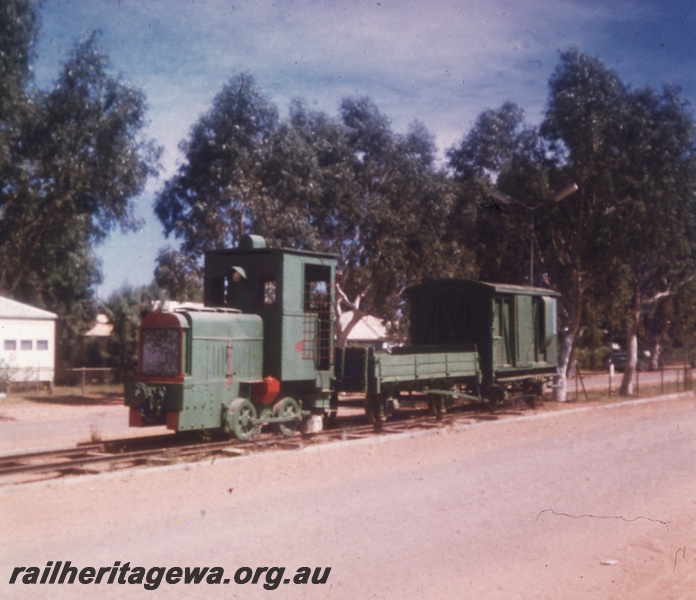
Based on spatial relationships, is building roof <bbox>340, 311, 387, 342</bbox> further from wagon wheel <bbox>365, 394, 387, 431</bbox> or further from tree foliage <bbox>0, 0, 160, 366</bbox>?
wagon wheel <bbox>365, 394, 387, 431</bbox>

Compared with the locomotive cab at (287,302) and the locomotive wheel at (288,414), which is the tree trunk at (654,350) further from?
the locomotive wheel at (288,414)

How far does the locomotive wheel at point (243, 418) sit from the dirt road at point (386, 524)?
1.21 metres

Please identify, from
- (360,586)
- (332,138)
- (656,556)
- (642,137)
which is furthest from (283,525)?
(332,138)

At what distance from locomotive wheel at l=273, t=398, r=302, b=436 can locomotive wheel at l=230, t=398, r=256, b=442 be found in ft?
2.21

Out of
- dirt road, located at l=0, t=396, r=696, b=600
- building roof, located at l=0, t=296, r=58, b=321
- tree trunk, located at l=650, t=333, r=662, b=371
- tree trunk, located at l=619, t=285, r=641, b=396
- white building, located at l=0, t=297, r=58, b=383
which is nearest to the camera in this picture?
dirt road, located at l=0, t=396, r=696, b=600

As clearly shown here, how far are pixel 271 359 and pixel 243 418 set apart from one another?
4.12 ft

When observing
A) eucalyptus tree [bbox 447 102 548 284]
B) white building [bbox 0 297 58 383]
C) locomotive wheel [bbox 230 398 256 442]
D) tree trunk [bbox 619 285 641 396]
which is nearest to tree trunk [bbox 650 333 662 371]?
eucalyptus tree [bbox 447 102 548 284]

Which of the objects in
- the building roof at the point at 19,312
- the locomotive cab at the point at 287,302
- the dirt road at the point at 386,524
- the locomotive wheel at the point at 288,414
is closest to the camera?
the dirt road at the point at 386,524

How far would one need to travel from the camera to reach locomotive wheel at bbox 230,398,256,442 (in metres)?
11.6

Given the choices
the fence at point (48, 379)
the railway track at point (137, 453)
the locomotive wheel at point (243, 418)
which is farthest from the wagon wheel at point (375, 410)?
the fence at point (48, 379)

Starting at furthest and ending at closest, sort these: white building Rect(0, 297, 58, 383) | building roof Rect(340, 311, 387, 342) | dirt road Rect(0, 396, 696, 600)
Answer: building roof Rect(340, 311, 387, 342)
white building Rect(0, 297, 58, 383)
dirt road Rect(0, 396, 696, 600)

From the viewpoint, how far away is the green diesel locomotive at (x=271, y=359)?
11.1 metres

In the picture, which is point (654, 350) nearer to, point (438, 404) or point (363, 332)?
point (363, 332)

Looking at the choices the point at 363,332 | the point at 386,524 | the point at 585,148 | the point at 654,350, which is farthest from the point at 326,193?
the point at 654,350
